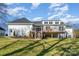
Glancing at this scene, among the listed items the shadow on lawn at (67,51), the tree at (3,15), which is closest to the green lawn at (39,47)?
the shadow on lawn at (67,51)

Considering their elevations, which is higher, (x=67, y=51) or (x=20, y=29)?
(x=20, y=29)

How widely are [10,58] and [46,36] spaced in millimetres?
558

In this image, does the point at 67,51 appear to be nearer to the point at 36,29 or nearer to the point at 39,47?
the point at 39,47

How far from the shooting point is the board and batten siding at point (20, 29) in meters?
3.29

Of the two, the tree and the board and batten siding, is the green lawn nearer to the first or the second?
the board and batten siding

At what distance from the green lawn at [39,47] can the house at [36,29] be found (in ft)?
0.23

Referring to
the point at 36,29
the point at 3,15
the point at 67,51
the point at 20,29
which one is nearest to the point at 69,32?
→ the point at 67,51

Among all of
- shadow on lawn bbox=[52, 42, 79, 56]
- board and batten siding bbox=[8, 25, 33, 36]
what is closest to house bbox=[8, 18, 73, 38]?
board and batten siding bbox=[8, 25, 33, 36]

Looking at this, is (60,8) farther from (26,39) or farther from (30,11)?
(26,39)

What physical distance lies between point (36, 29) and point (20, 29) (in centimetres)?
21

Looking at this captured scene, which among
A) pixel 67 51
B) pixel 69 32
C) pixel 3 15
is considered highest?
pixel 3 15

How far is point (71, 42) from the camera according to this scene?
10.7 feet

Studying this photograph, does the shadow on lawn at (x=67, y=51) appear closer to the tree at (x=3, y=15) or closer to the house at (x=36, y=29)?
the house at (x=36, y=29)

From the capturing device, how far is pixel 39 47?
326 cm
